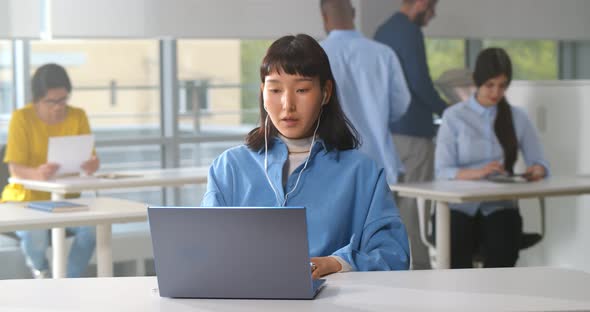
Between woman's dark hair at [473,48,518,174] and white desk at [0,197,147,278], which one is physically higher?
woman's dark hair at [473,48,518,174]

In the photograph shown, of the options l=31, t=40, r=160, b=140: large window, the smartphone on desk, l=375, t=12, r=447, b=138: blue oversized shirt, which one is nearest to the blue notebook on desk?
the smartphone on desk

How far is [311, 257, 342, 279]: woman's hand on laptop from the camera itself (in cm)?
210

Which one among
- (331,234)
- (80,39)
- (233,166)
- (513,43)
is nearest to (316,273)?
(331,234)

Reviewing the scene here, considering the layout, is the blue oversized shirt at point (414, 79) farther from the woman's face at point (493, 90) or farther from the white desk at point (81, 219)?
the white desk at point (81, 219)

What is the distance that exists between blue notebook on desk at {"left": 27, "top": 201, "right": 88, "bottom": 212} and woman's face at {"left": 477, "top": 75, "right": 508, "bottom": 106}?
84.7 inches

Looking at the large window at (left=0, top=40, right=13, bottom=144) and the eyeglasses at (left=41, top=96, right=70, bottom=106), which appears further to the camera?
the large window at (left=0, top=40, right=13, bottom=144)

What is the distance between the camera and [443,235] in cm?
440

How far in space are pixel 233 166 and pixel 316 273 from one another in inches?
18.3

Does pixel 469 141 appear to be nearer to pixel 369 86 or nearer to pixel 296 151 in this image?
pixel 369 86

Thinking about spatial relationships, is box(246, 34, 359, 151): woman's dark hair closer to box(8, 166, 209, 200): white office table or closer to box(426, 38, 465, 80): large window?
box(8, 166, 209, 200): white office table

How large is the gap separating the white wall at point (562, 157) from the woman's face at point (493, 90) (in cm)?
66

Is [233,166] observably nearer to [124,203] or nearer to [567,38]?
[124,203]

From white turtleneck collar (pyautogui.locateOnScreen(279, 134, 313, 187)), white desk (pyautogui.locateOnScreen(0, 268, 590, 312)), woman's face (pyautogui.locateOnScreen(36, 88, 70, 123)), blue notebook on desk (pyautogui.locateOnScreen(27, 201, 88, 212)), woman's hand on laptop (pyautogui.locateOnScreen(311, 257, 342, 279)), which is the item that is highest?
woman's face (pyautogui.locateOnScreen(36, 88, 70, 123))

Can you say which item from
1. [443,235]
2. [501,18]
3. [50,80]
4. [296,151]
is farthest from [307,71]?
[501,18]
